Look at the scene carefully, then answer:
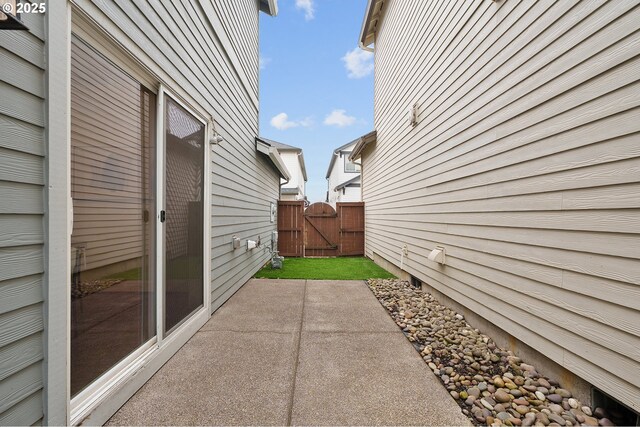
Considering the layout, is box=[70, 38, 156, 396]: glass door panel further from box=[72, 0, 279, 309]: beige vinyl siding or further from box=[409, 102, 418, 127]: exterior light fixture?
box=[409, 102, 418, 127]: exterior light fixture

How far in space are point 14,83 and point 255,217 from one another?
14.3 feet

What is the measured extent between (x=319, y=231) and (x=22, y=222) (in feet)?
24.0

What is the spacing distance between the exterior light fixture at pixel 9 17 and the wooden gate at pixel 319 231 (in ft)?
23.9

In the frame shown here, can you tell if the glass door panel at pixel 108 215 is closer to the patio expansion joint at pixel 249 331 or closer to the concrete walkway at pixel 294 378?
the concrete walkway at pixel 294 378

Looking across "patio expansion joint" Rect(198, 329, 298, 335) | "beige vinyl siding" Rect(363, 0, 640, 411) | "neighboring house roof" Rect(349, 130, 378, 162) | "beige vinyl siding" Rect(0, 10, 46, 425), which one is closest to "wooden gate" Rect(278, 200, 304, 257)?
"neighboring house roof" Rect(349, 130, 378, 162)

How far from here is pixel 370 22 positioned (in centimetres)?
712

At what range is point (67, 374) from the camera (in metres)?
1.33

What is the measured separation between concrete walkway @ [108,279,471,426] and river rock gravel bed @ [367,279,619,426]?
0.13m

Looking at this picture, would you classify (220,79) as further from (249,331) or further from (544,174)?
(544,174)

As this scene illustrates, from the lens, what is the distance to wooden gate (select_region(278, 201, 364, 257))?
8.31 metres

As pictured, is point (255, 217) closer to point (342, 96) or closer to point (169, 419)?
point (169, 419)

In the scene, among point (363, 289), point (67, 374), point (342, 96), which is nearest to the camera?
point (67, 374)

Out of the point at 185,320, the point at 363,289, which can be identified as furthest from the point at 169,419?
the point at 363,289

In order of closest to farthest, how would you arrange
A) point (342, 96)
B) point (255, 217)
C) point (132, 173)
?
point (132, 173)
point (255, 217)
point (342, 96)
